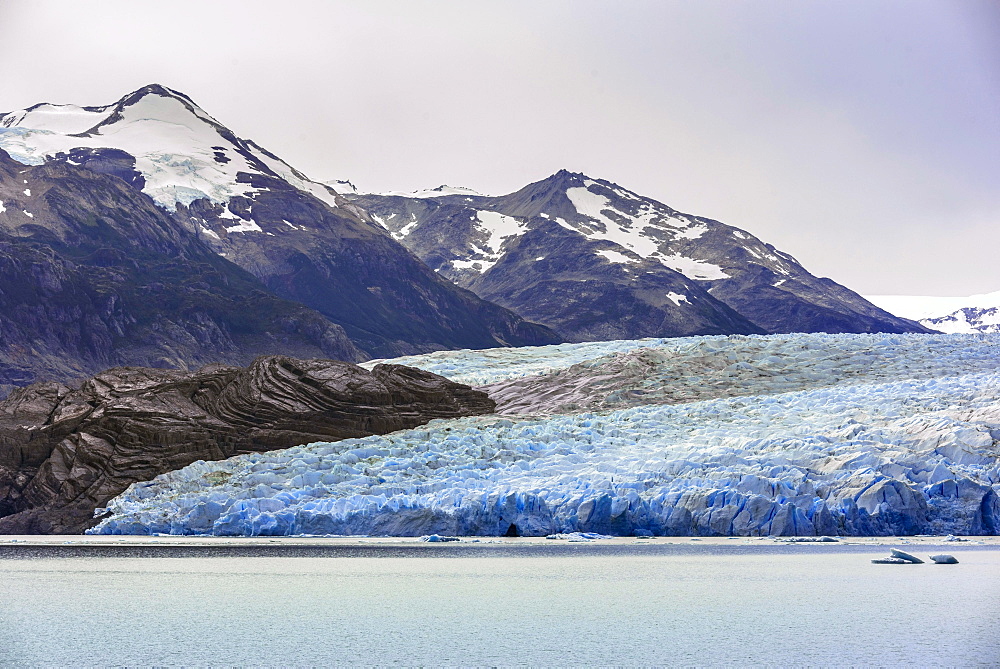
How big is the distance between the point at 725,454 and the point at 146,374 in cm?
2236

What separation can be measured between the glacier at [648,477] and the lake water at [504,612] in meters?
5.03

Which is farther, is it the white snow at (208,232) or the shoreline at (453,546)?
the white snow at (208,232)

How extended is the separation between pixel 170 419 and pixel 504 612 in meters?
22.9

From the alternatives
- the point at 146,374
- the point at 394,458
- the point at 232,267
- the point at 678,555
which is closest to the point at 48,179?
the point at 232,267

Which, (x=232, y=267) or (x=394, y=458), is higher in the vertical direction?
(x=232, y=267)

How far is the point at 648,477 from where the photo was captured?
27.0 meters

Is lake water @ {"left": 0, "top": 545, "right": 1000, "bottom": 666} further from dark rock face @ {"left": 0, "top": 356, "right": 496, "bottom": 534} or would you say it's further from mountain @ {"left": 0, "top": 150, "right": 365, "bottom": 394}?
mountain @ {"left": 0, "top": 150, "right": 365, "bottom": 394}

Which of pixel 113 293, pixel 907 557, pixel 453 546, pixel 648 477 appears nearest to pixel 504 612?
pixel 907 557

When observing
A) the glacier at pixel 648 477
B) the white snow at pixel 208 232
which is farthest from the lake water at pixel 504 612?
the white snow at pixel 208 232

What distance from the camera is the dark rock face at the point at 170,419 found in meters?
31.7

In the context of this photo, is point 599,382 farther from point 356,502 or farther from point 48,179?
point 48,179

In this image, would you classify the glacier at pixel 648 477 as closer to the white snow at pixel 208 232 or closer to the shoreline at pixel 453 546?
the shoreline at pixel 453 546

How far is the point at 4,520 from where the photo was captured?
31312mm

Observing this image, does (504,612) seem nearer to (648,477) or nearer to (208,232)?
(648,477)
